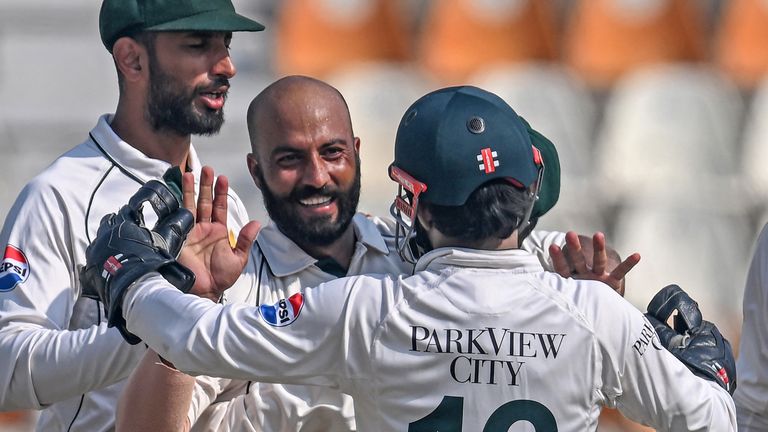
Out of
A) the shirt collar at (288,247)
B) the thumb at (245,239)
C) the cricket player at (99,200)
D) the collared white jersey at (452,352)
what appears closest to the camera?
the collared white jersey at (452,352)

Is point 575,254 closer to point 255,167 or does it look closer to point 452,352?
point 452,352

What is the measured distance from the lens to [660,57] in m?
12.8

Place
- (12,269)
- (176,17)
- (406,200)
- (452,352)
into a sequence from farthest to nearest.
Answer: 1. (176,17)
2. (12,269)
3. (406,200)
4. (452,352)

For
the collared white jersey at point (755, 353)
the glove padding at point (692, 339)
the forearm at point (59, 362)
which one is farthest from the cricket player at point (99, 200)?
the collared white jersey at point (755, 353)

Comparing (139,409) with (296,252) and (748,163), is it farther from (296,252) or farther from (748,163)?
(748,163)

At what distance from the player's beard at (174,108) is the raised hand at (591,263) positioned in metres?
1.25

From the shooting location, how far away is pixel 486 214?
144 inches

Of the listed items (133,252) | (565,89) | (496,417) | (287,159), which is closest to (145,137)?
(287,159)

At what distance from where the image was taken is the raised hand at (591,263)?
4.21 metres

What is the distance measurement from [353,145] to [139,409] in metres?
1.16

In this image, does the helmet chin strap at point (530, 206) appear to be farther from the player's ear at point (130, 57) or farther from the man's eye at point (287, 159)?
the player's ear at point (130, 57)

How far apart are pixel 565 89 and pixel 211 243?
27.9 ft

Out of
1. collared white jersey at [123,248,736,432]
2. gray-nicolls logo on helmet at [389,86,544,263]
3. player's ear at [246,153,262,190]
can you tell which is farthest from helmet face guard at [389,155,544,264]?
player's ear at [246,153,262,190]

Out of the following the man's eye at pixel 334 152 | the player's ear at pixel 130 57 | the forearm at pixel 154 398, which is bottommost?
the forearm at pixel 154 398
